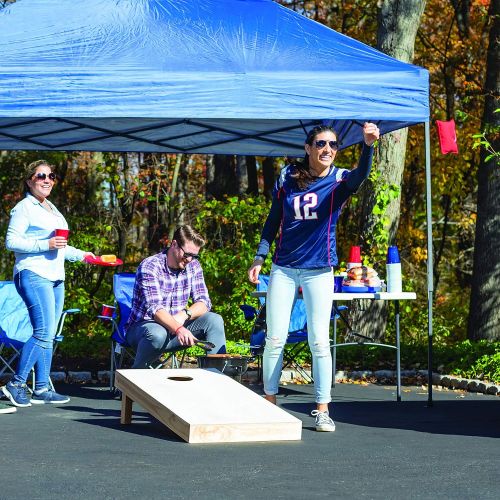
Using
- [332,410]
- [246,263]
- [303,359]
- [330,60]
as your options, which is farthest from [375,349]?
[330,60]

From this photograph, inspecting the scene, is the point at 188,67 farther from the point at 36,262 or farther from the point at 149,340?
the point at 149,340

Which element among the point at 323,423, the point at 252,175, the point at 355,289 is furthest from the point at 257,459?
the point at 252,175

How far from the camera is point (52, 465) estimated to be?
452 cm

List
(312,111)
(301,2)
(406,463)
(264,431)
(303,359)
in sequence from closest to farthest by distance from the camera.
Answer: (406,463), (264,431), (312,111), (303,359), (301,2)

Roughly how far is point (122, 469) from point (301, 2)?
13378 mm

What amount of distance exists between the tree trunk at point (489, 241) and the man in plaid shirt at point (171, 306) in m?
4.54

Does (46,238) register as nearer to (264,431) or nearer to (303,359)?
(264,431)

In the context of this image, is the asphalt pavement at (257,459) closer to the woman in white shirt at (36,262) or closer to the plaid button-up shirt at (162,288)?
the woman in white shirt at (36,262)

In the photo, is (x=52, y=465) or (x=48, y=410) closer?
(x=52, y=465)

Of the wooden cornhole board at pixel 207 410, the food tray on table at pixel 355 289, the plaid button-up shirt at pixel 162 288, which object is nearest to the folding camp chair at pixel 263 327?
the food tray on table at pixel 355 289

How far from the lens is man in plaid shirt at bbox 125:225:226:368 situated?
6832 millimetres

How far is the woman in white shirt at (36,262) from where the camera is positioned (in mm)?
6727

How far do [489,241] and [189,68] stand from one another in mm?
5419

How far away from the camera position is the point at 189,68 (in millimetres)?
6328
